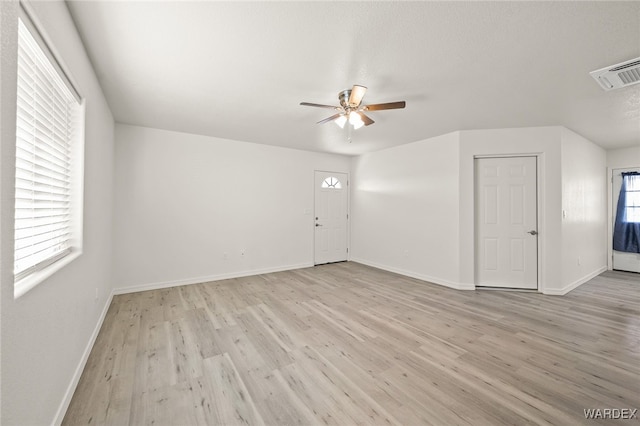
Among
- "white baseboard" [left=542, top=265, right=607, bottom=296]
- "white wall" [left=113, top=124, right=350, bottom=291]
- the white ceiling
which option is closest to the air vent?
the white ceiling

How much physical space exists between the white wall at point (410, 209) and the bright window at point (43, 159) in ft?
15.4

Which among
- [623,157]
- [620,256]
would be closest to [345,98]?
[623,157]

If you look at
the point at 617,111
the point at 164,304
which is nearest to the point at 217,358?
the point at 164,304

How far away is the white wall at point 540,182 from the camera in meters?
3.82

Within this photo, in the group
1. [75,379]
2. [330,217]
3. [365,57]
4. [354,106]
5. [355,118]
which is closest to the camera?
[75,379]

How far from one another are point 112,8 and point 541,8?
9.11 feet

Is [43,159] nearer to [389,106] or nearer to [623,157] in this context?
[389,106]

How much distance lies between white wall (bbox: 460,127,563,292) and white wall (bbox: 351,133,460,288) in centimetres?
14

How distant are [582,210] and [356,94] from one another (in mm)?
4873

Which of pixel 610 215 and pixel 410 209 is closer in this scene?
pixel 410 209

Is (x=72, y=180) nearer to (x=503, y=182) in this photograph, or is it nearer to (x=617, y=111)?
(x=503, y=182)

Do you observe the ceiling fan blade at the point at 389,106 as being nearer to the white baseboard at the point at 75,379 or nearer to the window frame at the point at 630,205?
the white baseboard at the point at 75,379

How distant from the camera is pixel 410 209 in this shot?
193 inches

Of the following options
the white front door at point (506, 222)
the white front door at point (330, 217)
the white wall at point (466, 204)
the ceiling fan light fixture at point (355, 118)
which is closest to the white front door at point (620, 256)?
the white wall at point (466, 204)
